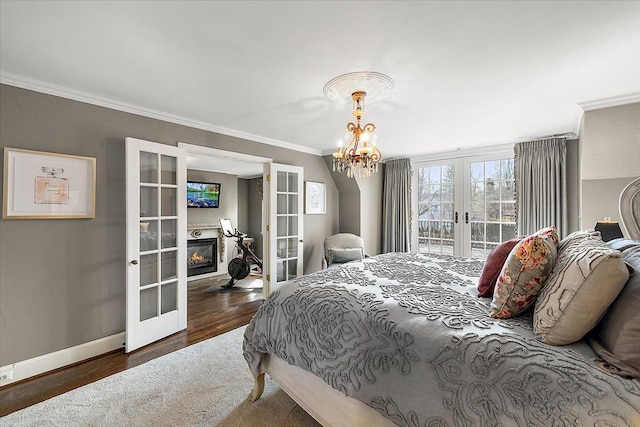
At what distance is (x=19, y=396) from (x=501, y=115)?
5.05 m

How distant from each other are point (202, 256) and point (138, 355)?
3.45m

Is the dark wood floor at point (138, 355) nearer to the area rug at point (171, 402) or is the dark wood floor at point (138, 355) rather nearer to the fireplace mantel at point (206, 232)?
the area rug at point (171, 402)

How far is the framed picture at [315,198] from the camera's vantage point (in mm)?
4777

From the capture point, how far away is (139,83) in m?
2.34

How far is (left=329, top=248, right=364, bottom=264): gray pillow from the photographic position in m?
4.43

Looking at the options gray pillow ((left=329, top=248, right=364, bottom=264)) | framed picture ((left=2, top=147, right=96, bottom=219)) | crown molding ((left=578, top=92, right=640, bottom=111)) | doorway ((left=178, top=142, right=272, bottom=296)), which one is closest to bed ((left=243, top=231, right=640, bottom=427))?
framed picture ((left=2, top=147, right=96, bottom=219))

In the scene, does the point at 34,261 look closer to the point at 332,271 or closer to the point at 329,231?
the point at 332,271

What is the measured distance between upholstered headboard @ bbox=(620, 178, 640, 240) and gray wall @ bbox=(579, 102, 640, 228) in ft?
3.26

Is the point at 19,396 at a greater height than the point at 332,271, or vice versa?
the point at 332,271

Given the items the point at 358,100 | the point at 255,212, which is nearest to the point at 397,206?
the point at 358,100

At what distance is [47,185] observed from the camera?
7.84 feet

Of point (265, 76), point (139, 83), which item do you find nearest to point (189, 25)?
point (265, 76)

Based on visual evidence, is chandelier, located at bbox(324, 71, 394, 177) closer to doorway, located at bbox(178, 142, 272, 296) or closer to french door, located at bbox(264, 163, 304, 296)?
french door, located at bbox(264, 163, 304, 296)

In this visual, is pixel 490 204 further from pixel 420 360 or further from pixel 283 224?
pixel 420 360
